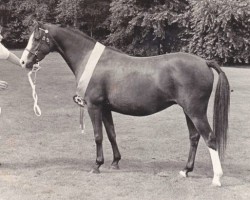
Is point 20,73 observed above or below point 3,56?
below

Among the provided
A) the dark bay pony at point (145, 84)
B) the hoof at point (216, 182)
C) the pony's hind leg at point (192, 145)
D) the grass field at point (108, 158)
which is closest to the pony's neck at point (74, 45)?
the dark bay pony at point (145, 84)

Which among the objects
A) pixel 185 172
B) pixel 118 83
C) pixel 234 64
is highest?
pixel 118 83

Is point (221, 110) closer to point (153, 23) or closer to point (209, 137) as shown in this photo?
point (209, 137)

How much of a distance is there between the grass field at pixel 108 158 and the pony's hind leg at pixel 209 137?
166mm

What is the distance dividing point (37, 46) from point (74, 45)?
480 mm

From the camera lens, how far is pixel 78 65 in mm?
6434

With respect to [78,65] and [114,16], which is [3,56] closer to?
[78,65]

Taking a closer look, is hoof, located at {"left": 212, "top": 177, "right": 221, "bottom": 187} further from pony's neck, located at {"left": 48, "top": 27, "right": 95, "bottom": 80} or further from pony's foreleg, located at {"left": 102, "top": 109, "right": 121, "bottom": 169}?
pony's neck, located at {"left": 48, "top": 27, "right": 95, "bottom": 80}

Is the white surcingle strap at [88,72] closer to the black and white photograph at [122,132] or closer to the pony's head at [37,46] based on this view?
the black and white photograph at [122,132]

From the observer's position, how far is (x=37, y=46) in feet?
20.9

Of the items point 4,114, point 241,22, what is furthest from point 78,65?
point 241,22

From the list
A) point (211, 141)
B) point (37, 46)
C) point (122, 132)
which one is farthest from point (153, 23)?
point (211, 141)

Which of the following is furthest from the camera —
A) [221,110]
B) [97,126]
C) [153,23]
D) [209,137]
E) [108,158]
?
[153,23]

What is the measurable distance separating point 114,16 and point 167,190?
21.0 m
